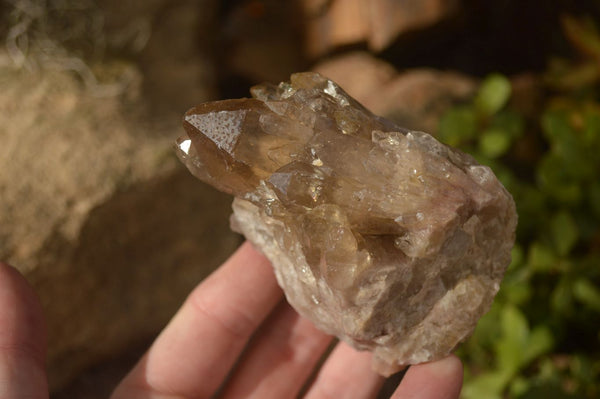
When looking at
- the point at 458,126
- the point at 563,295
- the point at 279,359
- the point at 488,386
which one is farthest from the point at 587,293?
the point at 279,359

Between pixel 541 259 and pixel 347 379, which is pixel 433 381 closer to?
pixel 347 379

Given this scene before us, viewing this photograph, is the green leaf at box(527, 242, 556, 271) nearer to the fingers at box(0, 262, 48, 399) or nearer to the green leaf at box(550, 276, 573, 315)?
the green leaf at box(550, 276, 573, 315)

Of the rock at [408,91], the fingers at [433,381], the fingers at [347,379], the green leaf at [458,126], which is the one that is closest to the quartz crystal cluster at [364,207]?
the fingers at [433,381]

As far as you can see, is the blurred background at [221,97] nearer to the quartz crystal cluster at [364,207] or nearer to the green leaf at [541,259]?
the green leaf at [541,259]

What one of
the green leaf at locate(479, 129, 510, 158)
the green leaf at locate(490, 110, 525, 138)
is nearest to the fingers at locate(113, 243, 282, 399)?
the green leaf at locate(479, 129, 510, 158)

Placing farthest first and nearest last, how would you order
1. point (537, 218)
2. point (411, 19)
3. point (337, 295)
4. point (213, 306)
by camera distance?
1. point (411, 19)
2. point (537, 218)
3. point (213, 306)
4. point (337, 295)

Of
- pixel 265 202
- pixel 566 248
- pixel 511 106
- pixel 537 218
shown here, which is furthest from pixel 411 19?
pixel 265 202

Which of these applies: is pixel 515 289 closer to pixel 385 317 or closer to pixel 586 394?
pixel 586 394
